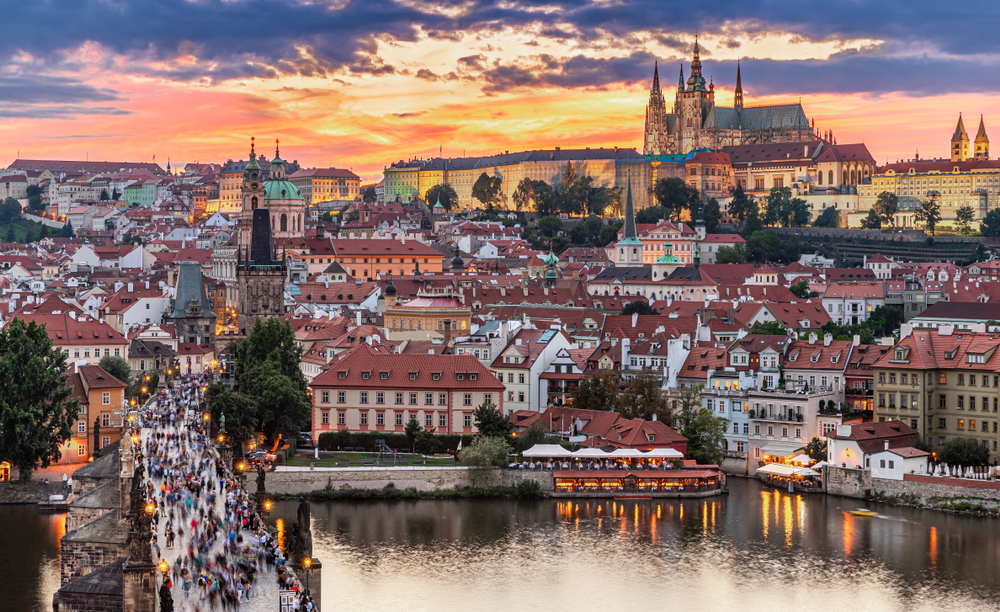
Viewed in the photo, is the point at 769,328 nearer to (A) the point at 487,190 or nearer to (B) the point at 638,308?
(B) the point at 638,308

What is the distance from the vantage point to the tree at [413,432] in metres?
54.7

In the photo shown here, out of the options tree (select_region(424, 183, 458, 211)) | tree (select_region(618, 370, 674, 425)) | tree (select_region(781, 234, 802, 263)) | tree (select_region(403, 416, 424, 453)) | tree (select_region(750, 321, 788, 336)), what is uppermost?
tree (select_region(424, 183, 458, 211))

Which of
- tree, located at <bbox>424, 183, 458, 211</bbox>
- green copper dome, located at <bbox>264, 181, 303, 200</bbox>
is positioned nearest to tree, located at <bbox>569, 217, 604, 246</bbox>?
green copper dome, located at <bbox>264, 181, 303, 200</bbox>

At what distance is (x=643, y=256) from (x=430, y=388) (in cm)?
8596

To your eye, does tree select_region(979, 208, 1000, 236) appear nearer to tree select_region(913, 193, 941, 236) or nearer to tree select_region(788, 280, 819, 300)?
tree select_region(913, 193, 941, 236)

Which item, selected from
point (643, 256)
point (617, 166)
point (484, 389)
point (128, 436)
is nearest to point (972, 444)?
point (484, 389)

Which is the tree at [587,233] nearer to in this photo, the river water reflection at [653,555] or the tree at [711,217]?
the tree at [711,217]

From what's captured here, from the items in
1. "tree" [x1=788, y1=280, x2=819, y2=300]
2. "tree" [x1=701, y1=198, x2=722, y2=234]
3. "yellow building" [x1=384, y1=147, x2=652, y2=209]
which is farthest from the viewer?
"yellow building" [x1=384, y1=147, x2=652, y2=209]

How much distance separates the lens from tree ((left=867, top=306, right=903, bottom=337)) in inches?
3698

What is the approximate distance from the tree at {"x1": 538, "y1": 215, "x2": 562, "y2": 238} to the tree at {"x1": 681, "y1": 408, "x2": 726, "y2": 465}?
10363 centimetres

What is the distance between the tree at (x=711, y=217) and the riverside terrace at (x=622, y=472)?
103 m

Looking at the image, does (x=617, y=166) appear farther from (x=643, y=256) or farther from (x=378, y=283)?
(x=378, y=283)

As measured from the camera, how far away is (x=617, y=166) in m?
186

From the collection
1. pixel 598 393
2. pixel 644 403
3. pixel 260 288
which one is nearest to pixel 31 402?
pixel 598 393
